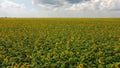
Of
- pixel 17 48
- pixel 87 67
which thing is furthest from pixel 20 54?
pixel 87 67

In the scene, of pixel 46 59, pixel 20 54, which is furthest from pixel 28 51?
pixel 46 59

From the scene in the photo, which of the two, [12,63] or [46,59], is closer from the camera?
[12,63]

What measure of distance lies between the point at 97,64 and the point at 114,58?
1281 millimetres

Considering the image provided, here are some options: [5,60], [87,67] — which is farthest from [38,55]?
[87,67]

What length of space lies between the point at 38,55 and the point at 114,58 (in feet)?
11.2

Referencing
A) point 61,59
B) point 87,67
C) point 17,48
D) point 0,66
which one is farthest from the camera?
point 17,48

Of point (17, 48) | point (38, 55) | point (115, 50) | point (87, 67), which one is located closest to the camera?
point (87, 67)

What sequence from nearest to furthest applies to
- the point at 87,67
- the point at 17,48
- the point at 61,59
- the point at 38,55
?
the point at 87,67
the point at 61,59
the point at 38,55
the point at 17,48

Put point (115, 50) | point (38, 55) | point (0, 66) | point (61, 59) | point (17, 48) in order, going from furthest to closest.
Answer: point (17, 48) → point (115, 50) → point (38, 55) → point (61, 59) → point (0, 66)

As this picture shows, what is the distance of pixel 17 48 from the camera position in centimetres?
1174

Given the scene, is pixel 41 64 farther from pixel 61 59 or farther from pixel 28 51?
pixel 28 51

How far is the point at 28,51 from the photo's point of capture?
36.0ft

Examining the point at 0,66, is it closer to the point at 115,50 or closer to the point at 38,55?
the point at 38,55

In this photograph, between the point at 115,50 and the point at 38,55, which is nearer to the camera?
the point at 38,55
